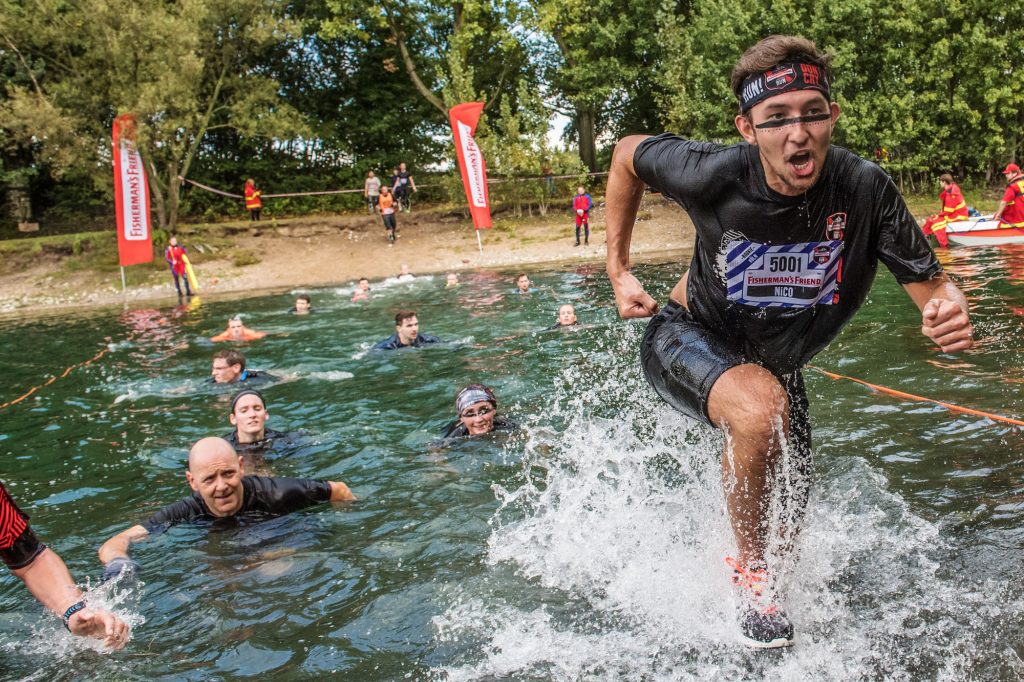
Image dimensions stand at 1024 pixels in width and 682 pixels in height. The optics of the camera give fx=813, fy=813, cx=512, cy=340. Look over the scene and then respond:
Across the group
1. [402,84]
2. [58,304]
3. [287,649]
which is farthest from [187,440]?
[402,84]

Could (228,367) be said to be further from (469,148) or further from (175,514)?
(469,148)

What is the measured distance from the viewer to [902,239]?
318 centimetres

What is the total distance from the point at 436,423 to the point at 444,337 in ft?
17.0

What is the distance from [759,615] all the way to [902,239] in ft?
5.19

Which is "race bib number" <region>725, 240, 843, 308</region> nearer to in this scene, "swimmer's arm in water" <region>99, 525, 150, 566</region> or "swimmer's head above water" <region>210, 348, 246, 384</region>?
"swimmer's arm in water" <region>99, 525, 150, 566</region>

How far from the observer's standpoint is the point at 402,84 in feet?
118

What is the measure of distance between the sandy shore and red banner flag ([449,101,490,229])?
2144mm

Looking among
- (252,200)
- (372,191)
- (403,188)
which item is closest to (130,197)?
(252,200)

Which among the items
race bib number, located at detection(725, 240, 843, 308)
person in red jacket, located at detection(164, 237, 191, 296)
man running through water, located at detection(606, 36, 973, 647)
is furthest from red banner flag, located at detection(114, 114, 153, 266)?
race bib number, located at detection(725, 240, 843, 308)

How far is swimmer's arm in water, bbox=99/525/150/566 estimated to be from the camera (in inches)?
206

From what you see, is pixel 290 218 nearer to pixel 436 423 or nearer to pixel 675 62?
pixel 675 62

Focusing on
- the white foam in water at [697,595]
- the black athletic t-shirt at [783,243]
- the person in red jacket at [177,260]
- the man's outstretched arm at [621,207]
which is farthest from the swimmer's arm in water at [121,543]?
the person in red jacket at [177,260]

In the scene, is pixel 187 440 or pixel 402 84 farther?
pixel 402 84

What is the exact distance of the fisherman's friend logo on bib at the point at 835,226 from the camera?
3203 millimetres
